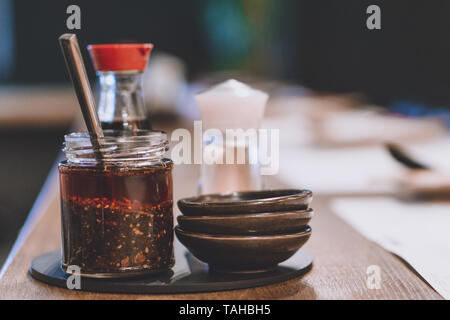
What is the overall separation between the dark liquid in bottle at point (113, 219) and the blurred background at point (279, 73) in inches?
29.4

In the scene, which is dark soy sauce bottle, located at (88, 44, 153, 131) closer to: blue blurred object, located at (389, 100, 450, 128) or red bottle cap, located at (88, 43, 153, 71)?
red bottle cap, located at (88, 43, 153, 71)

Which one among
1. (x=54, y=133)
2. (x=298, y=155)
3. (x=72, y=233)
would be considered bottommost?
(x=54, y=133)

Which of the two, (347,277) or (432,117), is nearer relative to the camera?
(347,277)

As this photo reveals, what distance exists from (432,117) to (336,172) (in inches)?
45.0

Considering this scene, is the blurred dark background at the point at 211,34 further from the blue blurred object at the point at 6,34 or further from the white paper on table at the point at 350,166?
the white paper on table at the point at 350,166

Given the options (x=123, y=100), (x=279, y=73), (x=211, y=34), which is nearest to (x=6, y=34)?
(x=211, y=34)

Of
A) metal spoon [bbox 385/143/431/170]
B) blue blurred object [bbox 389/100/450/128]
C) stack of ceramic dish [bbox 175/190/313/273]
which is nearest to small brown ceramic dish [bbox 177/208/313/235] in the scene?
stack of ceramic dish [bbox 175/190/313/273]

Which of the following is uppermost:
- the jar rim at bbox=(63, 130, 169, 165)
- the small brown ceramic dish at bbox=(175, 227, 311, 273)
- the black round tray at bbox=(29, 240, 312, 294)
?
the jar rim at bbox=(63, 130, 169, 165)

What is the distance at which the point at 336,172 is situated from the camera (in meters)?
1.66

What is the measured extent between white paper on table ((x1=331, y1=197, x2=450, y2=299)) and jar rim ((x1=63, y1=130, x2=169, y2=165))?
339 mm

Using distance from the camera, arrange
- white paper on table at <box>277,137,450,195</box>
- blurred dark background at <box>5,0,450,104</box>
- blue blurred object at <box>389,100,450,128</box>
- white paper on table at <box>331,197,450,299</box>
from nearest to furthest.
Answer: white paper on table at <box>331,197,450,299</box> < white paper on table at <box>277,137,450,195</box> < blue blurred object at <box>389,100,450,128</box> < blurred dark background at <box>5,0,450,104</box>

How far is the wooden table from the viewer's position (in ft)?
2.17

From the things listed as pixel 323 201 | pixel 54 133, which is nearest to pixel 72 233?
pixel 323 201

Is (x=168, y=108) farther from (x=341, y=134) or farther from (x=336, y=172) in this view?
(x=336, y=172)
